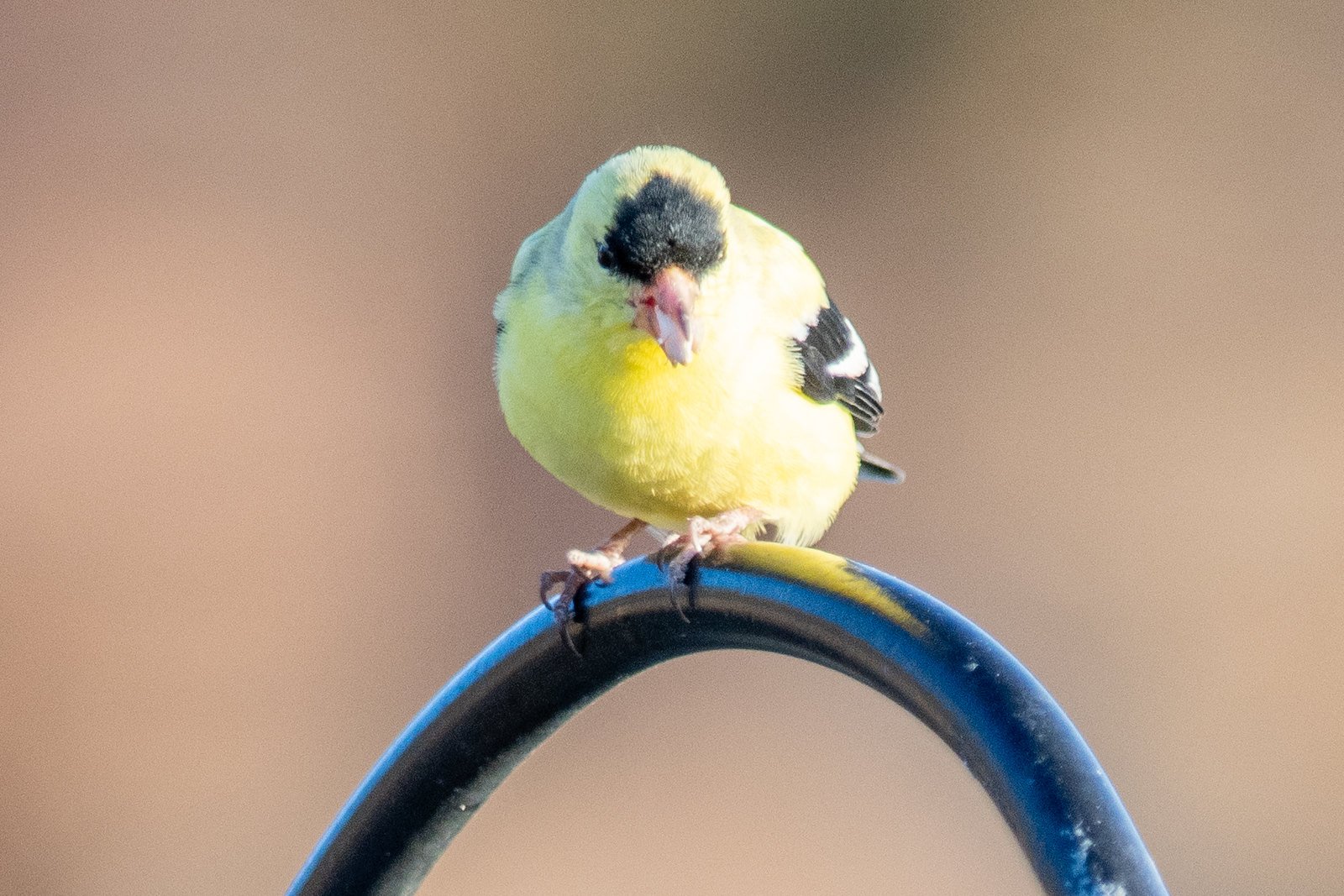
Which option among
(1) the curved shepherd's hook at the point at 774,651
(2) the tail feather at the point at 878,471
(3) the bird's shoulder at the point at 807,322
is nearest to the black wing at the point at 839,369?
(3) the bird's shoulder at the point at 807,322

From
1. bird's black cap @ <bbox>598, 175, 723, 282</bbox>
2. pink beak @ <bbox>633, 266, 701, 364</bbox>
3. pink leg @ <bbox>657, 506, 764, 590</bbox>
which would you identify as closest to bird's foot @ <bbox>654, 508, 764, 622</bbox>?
pink leg @ <bbox>657, 506, 764, 590</bbox>

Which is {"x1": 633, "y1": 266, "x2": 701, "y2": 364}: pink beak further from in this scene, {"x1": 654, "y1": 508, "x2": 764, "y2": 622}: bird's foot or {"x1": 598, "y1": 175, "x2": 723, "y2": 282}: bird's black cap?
{"x1": 654, "y1": 508, "x2": 764, "y2": 622}: bird's foot

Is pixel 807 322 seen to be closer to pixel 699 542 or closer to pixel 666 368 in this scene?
pixel 666 368

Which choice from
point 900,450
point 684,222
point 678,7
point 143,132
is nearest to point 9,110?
point 143,132

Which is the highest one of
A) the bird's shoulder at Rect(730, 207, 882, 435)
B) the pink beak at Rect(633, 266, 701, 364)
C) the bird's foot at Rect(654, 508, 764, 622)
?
the bird's shoulder at Rect(730, 207, 882, 435)

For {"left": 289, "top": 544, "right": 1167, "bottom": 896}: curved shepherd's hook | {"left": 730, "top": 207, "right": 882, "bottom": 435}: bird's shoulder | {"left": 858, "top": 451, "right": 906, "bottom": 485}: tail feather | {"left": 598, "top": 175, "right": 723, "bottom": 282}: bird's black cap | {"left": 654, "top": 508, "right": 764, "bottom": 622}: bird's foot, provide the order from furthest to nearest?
{"left": 858, "top": 451, "right": 906, "bottom": 485}: tail feather → {"left": 730, "top": 207, "right": 882, "bottom": 435}: bird's shoulder → {"left": 598, "top": 175, "right": 723, "bottom": 282}: bird's black cap → {"left": 654, "top": 508, "right": 764, "bottom": 622}: bird's foot → {"left": 289, "top": 544, "right": 1167, "bottom": 896}: curved shepherd's hook

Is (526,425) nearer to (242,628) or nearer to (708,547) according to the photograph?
(708,547)

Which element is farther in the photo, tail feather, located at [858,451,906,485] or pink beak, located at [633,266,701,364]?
tail feather, located at [858,451,906,485]

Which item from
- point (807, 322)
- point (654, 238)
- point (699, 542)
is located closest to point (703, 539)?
point (699, 542)
